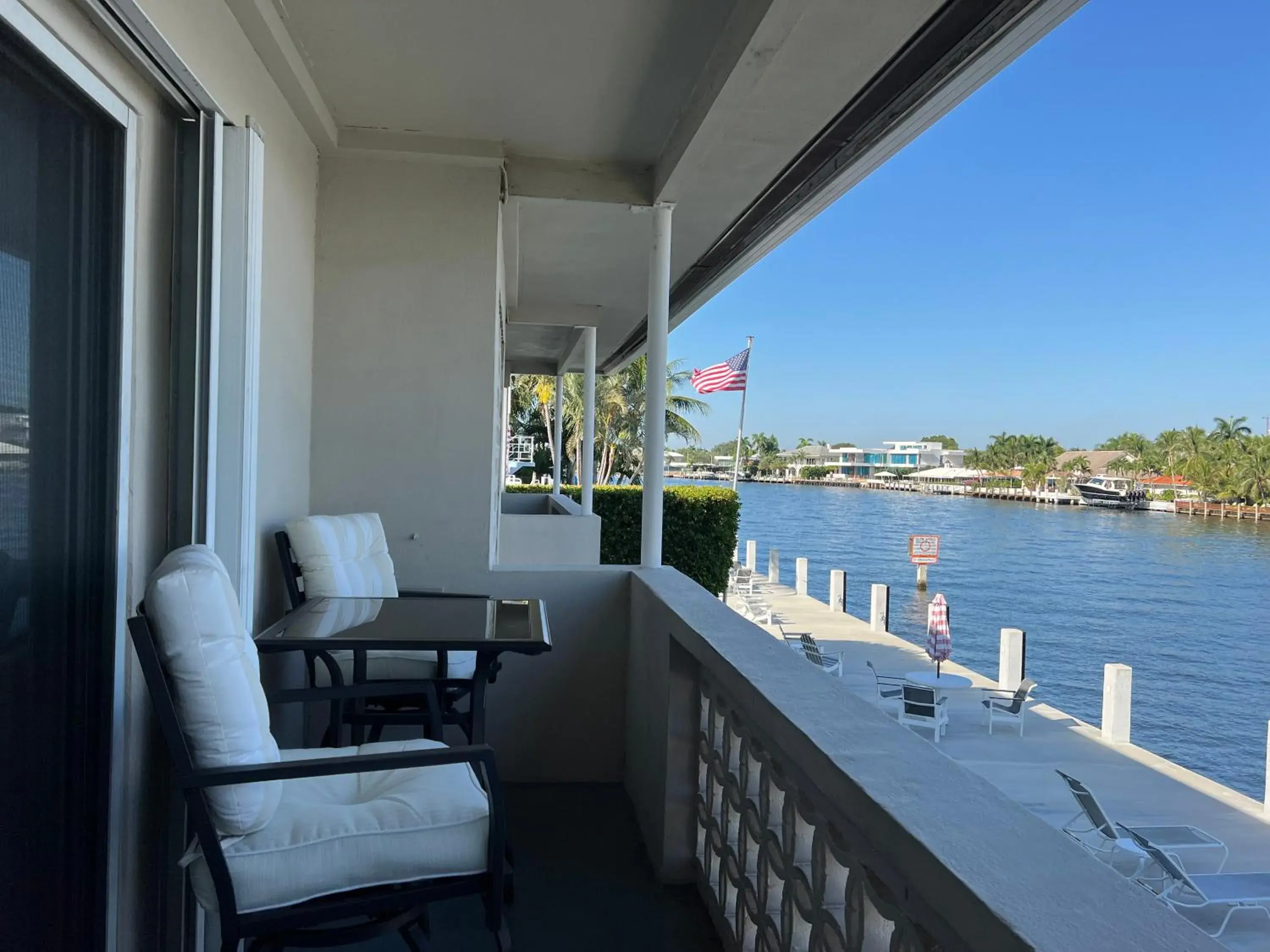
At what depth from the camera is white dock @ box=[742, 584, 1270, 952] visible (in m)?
7.19

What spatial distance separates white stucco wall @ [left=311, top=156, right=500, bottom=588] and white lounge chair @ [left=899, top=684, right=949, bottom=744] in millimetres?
8674

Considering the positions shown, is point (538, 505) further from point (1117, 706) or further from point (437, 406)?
point (1117, 706)

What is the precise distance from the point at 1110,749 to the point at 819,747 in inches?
441

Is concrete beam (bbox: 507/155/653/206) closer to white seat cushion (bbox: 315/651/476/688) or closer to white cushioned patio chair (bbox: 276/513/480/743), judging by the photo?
white cushioned patio chair (bbox: 276/513/480/743)

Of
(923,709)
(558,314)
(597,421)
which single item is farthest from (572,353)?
(597,421)

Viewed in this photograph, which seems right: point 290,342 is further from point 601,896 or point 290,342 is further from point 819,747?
point 819,747

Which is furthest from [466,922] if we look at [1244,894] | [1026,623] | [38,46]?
[1026,623]

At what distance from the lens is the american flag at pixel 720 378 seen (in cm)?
1389

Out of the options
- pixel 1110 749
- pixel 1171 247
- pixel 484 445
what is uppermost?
pixel 1171 247

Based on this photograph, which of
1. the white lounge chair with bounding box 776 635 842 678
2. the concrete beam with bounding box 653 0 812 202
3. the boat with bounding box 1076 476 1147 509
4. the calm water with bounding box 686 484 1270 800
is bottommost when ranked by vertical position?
the calm water with bounding box 686 484 1270 800

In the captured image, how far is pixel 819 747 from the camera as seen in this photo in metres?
1.18

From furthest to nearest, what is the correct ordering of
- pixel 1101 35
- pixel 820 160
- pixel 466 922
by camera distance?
pixel 1101 35 < pixel 820 160 < pixel 466 922

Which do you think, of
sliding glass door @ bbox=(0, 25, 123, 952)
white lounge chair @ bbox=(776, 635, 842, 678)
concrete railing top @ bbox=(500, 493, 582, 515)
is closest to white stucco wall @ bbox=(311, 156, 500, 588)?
sliding glass door @ bbox=(0, 25, 123, 952)

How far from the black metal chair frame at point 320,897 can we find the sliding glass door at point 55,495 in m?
0.17
